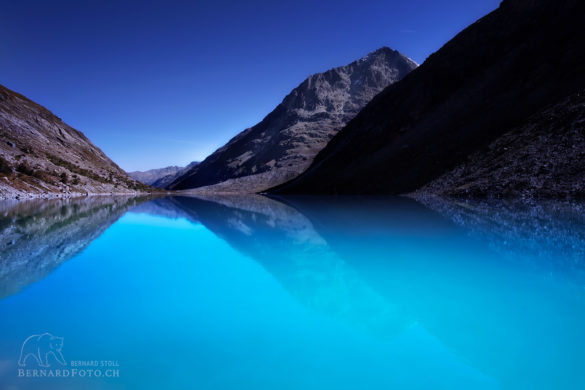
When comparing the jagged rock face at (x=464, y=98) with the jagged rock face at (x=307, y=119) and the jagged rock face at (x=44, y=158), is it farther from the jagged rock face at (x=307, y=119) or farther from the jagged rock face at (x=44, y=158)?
the jagged rock face at (x=44, y=158)

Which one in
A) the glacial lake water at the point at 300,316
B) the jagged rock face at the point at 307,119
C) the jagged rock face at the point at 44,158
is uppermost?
the jagged rock face at the point at 307,119

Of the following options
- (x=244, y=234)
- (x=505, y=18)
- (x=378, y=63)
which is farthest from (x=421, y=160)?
(x=378, y=63)

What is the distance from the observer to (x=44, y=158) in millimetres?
61969

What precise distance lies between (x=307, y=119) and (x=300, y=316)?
122 meters

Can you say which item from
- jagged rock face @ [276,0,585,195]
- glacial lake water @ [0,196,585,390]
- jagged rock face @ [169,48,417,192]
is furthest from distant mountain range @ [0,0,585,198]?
glacial lake water @ [0,196,585,390]

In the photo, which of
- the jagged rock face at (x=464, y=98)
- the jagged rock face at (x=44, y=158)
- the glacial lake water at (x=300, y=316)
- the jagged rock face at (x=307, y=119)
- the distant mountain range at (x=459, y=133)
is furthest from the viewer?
the jagged rock face at (x=307, y=119)

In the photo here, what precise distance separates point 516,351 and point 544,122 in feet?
132

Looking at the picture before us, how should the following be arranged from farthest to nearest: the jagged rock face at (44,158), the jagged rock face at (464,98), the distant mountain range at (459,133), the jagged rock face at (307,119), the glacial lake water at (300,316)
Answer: the jagged rock face at (307,119) < the jagged rock face at (44,158) < the jagged rock face at (464,98) < the distant mountain range at (459,133) < the glacial lake water at (300,316)

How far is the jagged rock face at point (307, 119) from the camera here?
110988mm

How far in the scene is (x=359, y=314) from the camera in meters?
6.04

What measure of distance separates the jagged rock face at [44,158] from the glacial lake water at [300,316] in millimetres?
46869

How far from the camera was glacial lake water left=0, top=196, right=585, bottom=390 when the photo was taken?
4012 mm

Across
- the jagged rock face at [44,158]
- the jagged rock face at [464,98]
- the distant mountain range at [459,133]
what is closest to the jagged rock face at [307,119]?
the distant mountain range at [459,133]

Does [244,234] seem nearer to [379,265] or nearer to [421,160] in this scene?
[379,265]
